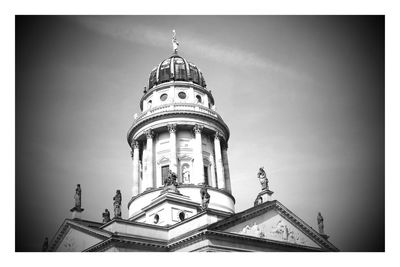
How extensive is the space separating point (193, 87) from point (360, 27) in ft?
55.2

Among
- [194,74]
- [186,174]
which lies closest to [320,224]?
[186,174]

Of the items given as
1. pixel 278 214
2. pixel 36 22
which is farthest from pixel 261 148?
pixel 36 22

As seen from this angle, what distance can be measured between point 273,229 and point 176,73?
16005 mm

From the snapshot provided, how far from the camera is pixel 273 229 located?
24.9m

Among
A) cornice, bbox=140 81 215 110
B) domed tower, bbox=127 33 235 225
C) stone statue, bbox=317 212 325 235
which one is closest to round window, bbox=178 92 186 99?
domed tower, bbox=127 33 235 225

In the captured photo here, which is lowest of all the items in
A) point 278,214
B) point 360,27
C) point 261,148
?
point 278,214

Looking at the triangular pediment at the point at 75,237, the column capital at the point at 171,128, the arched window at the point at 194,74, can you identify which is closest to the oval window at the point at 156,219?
the triangular pediment at the point at 75,237

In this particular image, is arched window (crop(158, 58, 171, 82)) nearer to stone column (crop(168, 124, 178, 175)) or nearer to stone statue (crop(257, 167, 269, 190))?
stone column (crop(168, 124, 178, 175))

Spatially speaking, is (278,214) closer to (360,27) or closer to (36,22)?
(360,27)

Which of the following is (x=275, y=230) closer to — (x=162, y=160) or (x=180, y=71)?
(x=162, y=160)

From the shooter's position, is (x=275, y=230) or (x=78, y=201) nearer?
(x=275, y=230)

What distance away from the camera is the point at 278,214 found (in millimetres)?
25719

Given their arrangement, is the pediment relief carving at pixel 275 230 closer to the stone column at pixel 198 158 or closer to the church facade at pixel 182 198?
the church facade at pixel 182 198

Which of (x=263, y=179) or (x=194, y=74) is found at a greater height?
(x=194, y=74)
